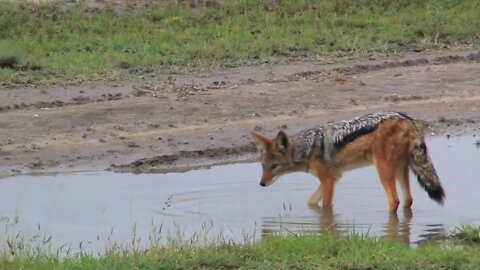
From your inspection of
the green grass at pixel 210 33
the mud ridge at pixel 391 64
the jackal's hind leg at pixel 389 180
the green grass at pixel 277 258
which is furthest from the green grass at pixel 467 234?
the green grass at pixel 210 33

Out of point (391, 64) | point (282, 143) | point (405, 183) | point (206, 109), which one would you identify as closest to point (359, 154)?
point (405, 183)

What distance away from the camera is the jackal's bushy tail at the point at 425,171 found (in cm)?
1053

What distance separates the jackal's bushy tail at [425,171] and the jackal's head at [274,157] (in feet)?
3.89

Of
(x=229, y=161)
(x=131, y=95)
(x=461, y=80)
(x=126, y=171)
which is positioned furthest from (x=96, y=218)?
(x=461, y=80)

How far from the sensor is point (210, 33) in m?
18.0

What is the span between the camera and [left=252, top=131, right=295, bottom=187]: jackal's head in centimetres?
1117

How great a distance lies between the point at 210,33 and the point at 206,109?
368 centimetres

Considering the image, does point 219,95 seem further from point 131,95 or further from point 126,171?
point 126,171

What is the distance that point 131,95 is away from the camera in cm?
1486

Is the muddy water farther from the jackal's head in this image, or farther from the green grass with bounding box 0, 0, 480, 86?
the green grass with bounding box 0, 0, 480, 86

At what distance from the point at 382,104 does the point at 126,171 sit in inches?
162

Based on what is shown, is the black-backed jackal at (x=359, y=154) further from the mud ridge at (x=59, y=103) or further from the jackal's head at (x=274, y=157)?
the mud ridge at (x=59, y=103)

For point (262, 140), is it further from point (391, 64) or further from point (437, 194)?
point (391, 64)

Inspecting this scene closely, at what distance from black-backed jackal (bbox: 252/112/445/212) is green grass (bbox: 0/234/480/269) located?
232 centimetres
